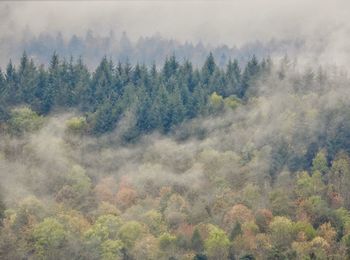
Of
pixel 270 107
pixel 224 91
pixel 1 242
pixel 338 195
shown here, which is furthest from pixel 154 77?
pixel 1 242

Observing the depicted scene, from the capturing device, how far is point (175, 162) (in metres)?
130

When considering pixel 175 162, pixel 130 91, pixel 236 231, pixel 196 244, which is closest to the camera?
pixel 196 244

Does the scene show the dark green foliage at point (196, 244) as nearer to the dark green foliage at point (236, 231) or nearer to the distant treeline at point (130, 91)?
the dark green foliage at point (236, 231)

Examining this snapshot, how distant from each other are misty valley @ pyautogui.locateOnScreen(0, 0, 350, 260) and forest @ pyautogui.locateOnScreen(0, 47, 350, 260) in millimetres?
224

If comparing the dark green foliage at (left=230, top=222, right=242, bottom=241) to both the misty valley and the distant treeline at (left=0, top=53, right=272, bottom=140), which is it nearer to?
the misty valley

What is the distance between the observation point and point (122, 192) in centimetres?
12088

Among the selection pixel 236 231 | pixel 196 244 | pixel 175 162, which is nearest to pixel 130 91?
pixel 175 162

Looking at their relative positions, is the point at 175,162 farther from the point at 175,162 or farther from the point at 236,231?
the point at 236,231

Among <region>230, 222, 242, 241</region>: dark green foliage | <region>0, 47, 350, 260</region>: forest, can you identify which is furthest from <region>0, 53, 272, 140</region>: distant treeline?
<region>230, 222, 242, 241</region>: dark green foliage

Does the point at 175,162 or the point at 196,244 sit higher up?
the point at 175,162

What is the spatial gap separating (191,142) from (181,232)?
1228 inches

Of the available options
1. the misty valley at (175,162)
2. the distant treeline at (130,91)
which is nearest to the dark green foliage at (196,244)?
the misty valley at (175,162)

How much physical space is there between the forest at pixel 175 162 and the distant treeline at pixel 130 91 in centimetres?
25

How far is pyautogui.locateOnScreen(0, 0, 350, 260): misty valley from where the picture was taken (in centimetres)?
10331
